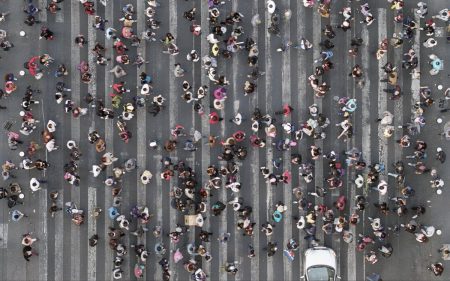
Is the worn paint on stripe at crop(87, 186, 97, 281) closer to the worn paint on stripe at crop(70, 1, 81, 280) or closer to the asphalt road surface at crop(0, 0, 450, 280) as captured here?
the asphalt road surface at crop(0, 0, 450, 280)

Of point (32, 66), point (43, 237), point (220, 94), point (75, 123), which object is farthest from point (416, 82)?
point (43, 237)

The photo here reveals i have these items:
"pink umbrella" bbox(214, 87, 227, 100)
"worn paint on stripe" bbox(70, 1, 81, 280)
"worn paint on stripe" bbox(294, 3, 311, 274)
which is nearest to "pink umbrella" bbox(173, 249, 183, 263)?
"worn paint on stripe" bbox(70, 1, 81, 280)

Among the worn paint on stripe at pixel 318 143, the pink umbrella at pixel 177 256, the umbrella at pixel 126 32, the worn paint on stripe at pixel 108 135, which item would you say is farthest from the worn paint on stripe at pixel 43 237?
the worn paint on stripe at pixel 318 143

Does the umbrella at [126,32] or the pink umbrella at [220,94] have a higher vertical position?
the umbrella at [126,32]

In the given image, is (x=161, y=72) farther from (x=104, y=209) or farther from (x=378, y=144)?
(x=378, y=144)

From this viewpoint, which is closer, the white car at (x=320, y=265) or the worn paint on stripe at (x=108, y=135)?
the white car at (x=320, y=265)

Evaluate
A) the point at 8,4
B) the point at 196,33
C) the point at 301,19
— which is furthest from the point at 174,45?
the point at 8,4

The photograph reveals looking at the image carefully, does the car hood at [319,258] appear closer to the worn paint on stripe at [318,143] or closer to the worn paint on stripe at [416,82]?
the worn paint on stripe at [318,143]
